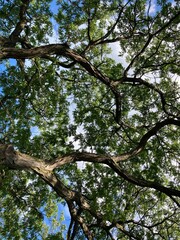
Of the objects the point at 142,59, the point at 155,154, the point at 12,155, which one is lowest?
the point at 12,155

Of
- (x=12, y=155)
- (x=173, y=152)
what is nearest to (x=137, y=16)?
(x=173, y=152)

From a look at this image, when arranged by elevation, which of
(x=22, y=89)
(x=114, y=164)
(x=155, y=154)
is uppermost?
(x=22, y=89)

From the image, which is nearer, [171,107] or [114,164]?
[114,164]

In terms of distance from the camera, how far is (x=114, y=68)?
10.8 metres

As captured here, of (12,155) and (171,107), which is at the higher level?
(171,107)

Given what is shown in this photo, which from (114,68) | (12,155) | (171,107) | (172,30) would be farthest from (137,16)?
(12,155)

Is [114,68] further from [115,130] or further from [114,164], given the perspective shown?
[114,164]

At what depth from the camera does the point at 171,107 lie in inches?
381

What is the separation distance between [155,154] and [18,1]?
7.07 metres

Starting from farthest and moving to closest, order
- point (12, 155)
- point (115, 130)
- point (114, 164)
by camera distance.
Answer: point (115, 130)
point (114, 164)
point (12, 155)

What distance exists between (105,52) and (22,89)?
4.16 m

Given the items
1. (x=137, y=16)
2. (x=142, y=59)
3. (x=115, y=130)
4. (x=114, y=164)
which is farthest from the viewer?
(x=115, y=130)

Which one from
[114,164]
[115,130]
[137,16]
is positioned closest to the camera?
[114,164]

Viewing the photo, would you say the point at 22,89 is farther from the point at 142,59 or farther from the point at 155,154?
the point at 155,154
